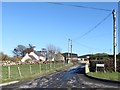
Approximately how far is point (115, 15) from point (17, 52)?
4390 inches

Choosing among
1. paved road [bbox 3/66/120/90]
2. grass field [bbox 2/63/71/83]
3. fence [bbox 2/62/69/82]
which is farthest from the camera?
fence [bbox 2/62/69/82]

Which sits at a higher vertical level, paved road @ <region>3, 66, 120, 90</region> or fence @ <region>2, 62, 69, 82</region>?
fence @ <region>2, 62, 69, 82</region>

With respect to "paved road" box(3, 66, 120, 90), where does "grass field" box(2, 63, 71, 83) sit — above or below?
above

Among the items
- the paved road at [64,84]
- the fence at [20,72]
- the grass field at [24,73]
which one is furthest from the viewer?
the fence at [20,72]

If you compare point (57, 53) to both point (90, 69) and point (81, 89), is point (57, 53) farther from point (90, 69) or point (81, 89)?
point (81, 89)

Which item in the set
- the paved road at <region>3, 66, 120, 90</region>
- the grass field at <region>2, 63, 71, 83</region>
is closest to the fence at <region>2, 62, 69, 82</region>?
the grass field at <region>2, 63, 71, 83</region>

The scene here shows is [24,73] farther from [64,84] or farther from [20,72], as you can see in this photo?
[64,84]

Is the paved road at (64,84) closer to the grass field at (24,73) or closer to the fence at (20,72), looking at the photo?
the grass field at (24,73)

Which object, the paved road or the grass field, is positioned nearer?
the paved road

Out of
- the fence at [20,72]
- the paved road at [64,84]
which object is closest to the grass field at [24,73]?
the fence at [20,72]

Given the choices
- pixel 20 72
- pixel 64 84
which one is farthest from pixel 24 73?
pixel 64 84

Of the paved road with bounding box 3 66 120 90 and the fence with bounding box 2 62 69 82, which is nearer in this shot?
the paved road with bounding box 3 66 120 90

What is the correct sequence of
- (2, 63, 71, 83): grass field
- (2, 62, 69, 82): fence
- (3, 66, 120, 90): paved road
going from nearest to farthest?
(3, 66, 120, 90): paved road
(2, 63, 71, 83): grass field
(2, 62, 69, 82): fence

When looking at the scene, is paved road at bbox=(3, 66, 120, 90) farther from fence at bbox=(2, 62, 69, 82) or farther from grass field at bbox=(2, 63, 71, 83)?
fence at bbox=(2, 62, 69, 82)
